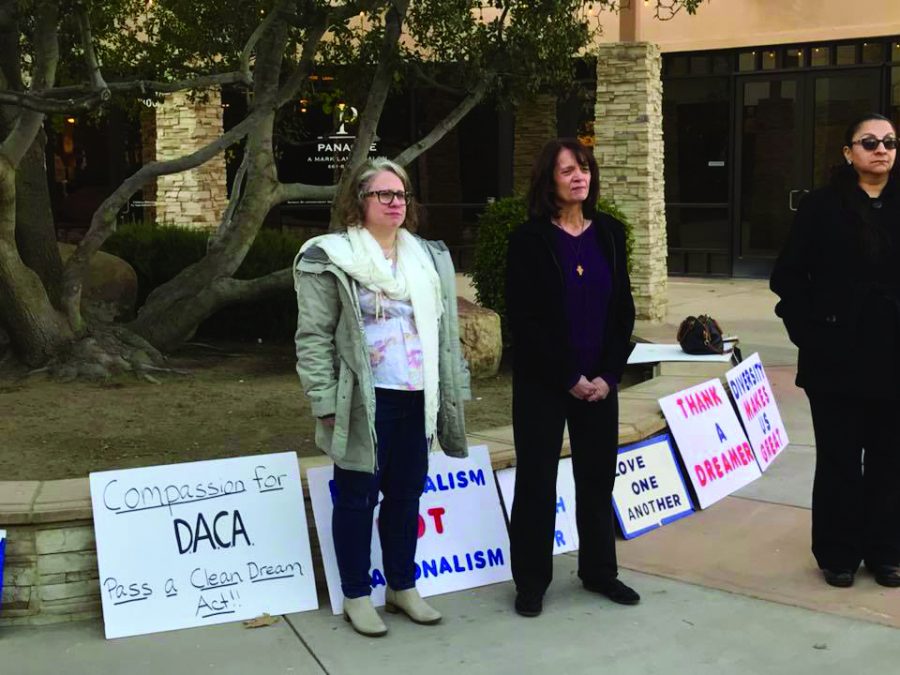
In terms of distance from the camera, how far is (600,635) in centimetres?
438

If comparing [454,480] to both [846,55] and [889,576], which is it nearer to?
[889,576]

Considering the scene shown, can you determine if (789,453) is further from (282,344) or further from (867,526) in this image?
(282,344)

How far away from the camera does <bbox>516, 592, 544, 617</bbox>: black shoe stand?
459cm

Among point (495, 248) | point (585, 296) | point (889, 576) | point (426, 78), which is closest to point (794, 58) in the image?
point (495, 248)

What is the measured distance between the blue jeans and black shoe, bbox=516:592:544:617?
433mm

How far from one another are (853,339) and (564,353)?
1.19 meters

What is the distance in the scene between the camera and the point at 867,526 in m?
4.93

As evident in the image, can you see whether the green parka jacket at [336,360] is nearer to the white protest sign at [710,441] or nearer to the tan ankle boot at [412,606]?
the tan ankle boot at [412,606]

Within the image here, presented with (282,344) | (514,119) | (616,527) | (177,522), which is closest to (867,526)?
(616,527)

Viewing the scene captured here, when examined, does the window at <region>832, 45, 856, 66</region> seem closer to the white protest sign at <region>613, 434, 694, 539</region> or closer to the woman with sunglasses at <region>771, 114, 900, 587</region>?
the white protest sign at <region>613, 434, 694, 539</region>

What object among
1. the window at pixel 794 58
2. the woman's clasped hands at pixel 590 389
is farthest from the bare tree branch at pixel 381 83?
the window at pixel 794 58

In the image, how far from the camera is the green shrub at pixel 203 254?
9680 mm

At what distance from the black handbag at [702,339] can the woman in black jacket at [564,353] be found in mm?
3105

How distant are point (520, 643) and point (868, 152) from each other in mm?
2315
